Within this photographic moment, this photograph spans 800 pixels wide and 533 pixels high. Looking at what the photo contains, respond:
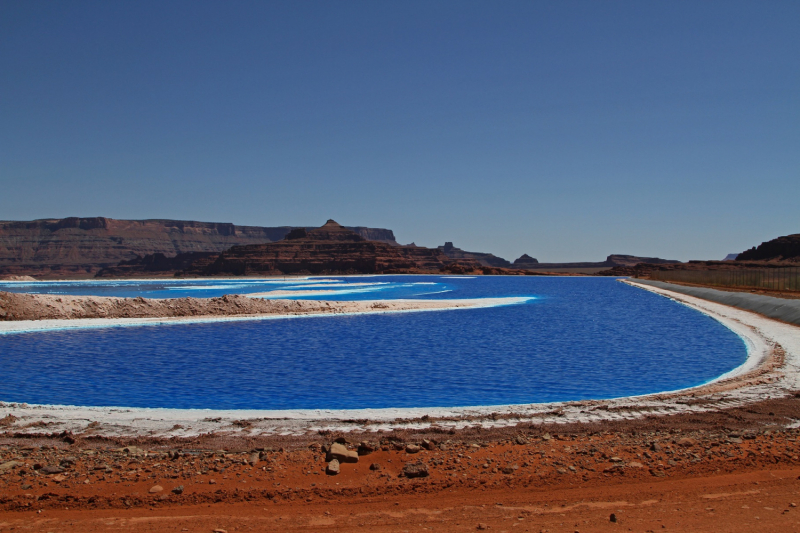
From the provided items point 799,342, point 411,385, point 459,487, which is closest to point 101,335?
point 411,385

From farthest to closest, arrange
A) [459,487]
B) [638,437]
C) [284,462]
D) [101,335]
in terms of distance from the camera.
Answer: [101,335], [638,437], [284,462], [459,487]

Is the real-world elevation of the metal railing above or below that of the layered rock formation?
below

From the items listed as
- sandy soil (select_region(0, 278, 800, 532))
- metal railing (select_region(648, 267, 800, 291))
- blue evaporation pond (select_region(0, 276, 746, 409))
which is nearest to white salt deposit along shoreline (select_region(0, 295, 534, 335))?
blue evaporation pond (select_region(0, 276, 746, 409))

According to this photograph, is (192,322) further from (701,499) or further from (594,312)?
(701,499)

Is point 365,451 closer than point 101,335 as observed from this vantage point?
Yes

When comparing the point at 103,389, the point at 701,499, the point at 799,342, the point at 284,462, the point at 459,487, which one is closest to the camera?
the point at 701,499

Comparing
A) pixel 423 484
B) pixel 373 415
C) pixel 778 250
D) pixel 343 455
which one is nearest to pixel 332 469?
pixel 343 455

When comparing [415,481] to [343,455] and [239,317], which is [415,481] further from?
[239,317]

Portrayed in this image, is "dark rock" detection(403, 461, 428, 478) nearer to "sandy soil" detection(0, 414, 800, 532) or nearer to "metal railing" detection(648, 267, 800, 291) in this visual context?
"sandy soil" detection(0, 414, 800, 532)
